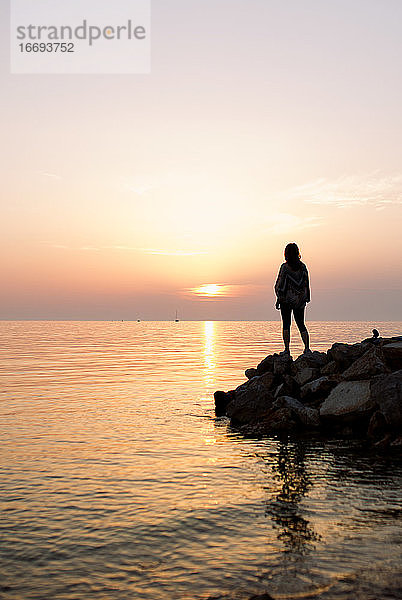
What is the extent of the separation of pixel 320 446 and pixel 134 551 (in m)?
6.32

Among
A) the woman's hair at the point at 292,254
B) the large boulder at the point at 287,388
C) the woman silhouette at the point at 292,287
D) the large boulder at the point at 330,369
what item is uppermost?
the woman's hair at the point at 292,254

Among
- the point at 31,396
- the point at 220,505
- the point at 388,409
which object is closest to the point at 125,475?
the point at 220,505

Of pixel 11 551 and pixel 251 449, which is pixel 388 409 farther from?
pixel 11 551

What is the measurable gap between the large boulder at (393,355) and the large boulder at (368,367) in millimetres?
129

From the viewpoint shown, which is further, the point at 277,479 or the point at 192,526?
the point at 277,479

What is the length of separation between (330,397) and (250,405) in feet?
7.27

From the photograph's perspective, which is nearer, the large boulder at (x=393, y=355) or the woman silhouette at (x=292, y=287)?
the large boulder at (x=393, y=355)

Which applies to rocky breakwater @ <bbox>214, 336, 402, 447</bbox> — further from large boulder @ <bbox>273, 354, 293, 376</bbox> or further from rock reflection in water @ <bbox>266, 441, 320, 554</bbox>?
rock reflection in water @ <bbox>266, 441, 320, 554</bbox>

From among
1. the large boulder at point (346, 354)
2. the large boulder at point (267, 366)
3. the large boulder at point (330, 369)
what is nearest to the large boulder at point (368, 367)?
the large boulder at point (346, 354)

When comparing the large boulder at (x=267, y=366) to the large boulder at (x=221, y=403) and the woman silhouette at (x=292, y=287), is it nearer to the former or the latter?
the woman silhouette at (x=292, y=287)

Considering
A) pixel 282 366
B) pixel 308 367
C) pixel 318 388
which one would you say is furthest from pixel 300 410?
pixel 282 366

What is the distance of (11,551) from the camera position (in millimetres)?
5941

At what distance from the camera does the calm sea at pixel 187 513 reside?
17.0 ft

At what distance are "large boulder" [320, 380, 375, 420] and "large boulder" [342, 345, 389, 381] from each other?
Answer: 0.17 m
